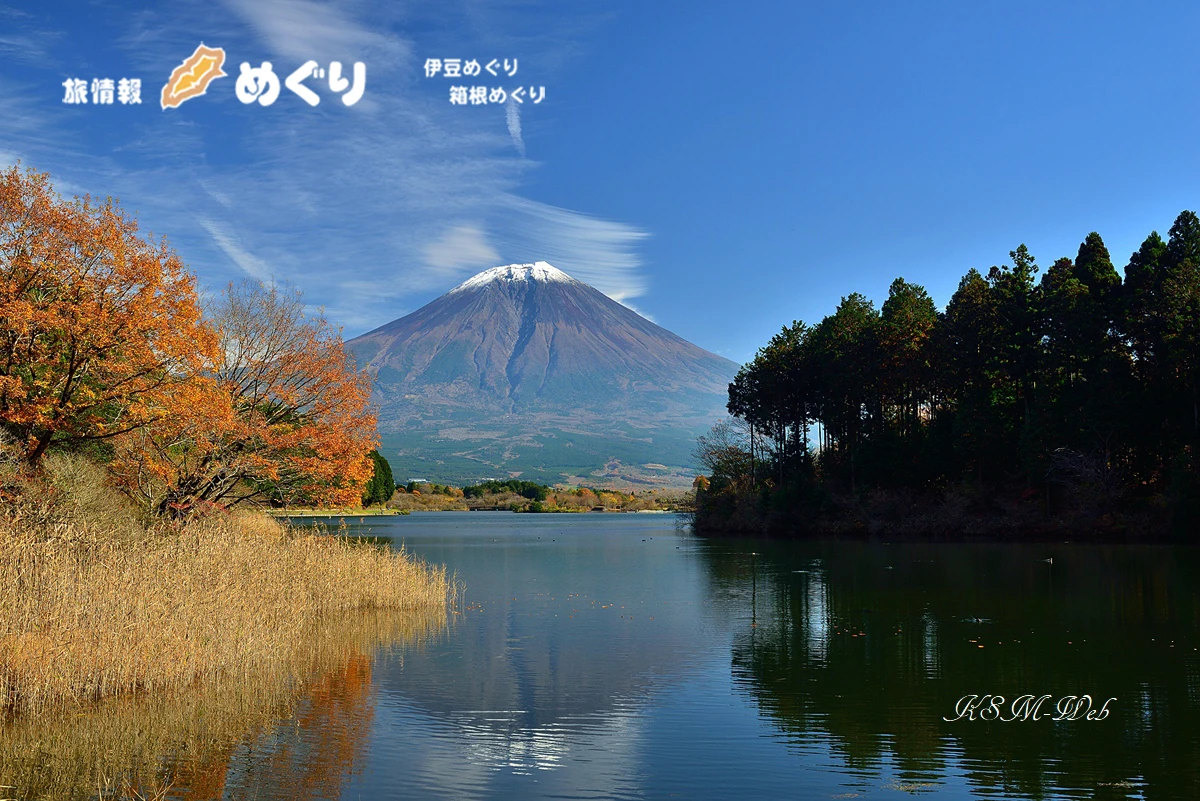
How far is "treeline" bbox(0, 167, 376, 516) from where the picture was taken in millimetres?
21188

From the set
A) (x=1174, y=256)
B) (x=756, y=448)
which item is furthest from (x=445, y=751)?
(x=756, y=448)

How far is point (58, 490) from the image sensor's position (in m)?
20.6

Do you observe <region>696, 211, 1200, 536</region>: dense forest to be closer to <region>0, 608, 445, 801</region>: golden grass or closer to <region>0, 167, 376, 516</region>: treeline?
<region>0, 167, 376, 516</region>: treeline

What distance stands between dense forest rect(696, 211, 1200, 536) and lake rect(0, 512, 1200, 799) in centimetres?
2231

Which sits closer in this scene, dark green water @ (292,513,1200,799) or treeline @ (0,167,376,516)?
dark green water @ (292,513,1200,799)

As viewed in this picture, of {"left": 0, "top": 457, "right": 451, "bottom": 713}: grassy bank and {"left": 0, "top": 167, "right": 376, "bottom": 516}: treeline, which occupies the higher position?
{"left": 0, "top": 167, "right": 376, "bottom": 516}: treeline

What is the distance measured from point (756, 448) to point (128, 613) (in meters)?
62.2

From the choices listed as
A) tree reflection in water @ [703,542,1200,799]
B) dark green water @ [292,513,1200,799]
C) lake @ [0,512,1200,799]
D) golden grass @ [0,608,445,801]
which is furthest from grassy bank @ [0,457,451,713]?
tree reflection in water @ [703,542,1200,799]

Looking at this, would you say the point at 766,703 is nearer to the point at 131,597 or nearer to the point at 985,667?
the point at 985,667

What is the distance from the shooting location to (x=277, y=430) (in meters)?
28.7

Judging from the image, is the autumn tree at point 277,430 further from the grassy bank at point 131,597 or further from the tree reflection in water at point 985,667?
the tree reflection in water at point 985,667

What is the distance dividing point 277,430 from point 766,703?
19.1m

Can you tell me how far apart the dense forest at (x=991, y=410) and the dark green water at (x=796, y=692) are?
20309 millimetres

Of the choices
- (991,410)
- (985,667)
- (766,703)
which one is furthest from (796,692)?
(991,410)
